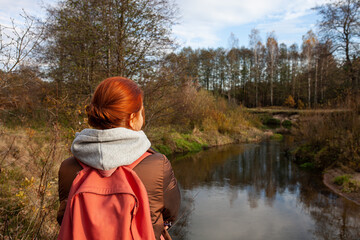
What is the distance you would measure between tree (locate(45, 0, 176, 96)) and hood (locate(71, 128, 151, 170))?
7318mm

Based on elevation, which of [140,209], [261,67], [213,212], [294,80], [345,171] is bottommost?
[213,212]

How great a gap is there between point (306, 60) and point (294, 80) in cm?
429

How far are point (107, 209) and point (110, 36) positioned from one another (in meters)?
7.91

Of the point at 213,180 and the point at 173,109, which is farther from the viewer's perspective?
the point at 173,109

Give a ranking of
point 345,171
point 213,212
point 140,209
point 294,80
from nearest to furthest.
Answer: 1. point 140,209
2. point 213,212
3. point 345,171
4. point 294,80

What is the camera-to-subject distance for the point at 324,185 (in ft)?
28.3

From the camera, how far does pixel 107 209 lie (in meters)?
1.20

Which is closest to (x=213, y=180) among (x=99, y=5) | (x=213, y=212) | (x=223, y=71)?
(x=213, y=212)

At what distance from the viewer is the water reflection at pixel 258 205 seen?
18.6ft

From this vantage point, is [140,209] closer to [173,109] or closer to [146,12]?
[146,12]

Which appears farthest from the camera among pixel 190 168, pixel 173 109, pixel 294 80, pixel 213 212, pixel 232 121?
pixel 294 80

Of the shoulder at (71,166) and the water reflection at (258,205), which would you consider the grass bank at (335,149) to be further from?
the shoulder at (71,166)

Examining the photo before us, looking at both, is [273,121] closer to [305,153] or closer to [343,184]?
[305,153]

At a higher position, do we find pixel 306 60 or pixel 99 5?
pixel 306 60
